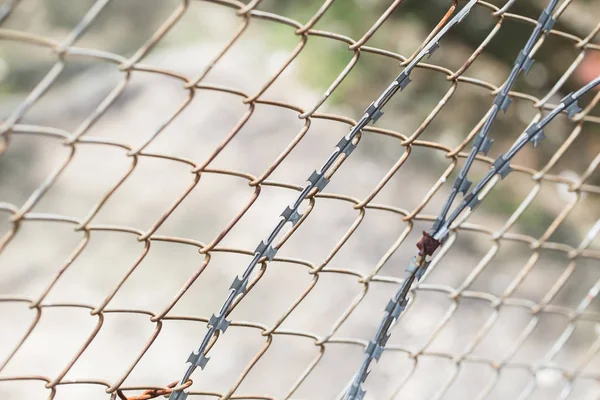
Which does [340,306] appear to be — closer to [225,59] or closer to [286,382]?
[286,382]

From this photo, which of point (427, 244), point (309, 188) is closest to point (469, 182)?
point (427, 244)

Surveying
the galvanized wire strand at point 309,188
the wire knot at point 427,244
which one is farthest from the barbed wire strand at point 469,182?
the galvanized wire strand at point 309,188

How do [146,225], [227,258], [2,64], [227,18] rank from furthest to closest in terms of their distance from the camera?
[227,18] < [2,64] < [146,225] < [227,258]

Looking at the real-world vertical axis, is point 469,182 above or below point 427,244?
above

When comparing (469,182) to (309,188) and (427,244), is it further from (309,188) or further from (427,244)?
(309,188)

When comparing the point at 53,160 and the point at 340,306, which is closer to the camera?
the point at 340,306

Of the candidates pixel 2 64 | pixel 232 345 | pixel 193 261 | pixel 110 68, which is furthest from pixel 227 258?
pixel 2 64

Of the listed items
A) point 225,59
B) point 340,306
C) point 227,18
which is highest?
point 227,18

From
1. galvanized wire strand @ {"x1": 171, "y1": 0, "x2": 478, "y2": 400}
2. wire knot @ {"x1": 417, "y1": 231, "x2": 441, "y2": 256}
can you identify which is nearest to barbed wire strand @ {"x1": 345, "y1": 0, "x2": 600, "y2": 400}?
wire knot @ {"x1": 417, "y1": 231, "x2": 441, "y2": 256}

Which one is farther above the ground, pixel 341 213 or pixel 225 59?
pixel 225 59

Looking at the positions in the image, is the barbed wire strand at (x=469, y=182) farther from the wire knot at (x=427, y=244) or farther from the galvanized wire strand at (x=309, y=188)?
the galvanized wire strand at (x=309, y=188)

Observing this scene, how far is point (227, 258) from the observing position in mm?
2785

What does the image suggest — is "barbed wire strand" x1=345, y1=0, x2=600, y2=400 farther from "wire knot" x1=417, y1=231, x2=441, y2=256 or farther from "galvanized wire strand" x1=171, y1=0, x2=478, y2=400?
"galvanized wire strand" x1=171, y1=0, x2=478, y2=400

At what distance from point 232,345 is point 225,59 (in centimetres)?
254
